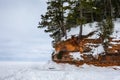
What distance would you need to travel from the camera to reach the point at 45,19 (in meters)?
47.5

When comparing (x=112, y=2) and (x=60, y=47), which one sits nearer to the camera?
(x=60, y=47)

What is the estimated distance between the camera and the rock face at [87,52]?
129 feet

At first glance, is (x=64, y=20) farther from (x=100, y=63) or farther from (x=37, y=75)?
(x=37, y=75)

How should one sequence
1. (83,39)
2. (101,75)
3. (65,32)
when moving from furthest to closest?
(65,32)
(83,39)
(101,75)

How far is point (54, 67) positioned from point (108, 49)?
7529 millimetres

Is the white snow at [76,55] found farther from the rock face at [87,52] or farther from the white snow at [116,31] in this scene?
the white snow at [116,31]

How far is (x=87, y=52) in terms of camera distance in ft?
136

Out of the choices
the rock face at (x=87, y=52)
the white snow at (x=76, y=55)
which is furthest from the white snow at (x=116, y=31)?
the white snow at (x=76, y=55)

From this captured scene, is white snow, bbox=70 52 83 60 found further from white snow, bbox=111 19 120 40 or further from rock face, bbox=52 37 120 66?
white snow, bbox=111 19 120 40

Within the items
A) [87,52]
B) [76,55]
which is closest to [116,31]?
[87,52]

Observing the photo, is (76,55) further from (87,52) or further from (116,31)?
(116,31)

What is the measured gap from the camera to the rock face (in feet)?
129

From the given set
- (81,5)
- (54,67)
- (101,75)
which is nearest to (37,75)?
(101,75)

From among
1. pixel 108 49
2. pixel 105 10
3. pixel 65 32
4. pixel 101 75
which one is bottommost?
pixel 101 75
